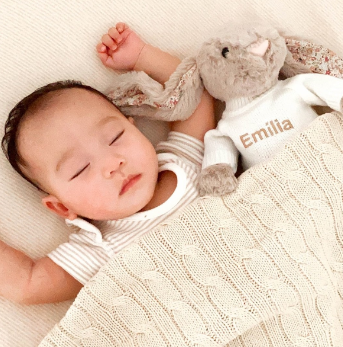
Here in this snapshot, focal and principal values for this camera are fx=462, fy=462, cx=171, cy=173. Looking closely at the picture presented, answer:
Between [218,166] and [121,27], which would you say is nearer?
[218,166]

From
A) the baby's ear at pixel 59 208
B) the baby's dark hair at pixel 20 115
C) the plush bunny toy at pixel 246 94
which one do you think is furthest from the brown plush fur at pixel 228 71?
the baby's ear at pixel 59 208

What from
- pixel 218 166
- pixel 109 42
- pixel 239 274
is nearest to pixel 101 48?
pixel 109 42

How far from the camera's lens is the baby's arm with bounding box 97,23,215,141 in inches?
46.6

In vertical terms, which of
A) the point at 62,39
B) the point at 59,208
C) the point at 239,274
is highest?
the point at 62,39

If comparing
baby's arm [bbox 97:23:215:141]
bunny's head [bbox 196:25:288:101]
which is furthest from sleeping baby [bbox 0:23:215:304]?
bunny's head [bbox 196:25:288:101]

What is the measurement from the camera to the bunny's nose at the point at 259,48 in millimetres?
1024

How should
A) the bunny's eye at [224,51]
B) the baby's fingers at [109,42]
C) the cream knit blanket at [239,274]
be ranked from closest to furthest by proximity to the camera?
the cream knit blanket at [239,274] → the bunny's eye at [224,51] → the baby's fingers at [109,42]

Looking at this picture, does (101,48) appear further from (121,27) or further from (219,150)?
(219,150)

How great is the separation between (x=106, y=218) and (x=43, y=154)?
21 centimetres

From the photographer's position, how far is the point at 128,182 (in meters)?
1.06

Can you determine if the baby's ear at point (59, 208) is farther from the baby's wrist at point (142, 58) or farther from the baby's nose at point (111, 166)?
the baby's wrist at point (142, 58)

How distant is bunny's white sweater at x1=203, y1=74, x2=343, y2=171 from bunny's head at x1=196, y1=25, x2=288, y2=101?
0.04 metres

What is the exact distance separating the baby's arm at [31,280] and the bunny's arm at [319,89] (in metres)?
0.70

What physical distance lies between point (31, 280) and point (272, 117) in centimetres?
67
